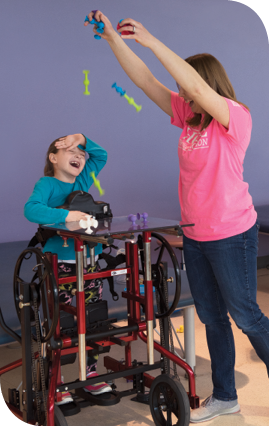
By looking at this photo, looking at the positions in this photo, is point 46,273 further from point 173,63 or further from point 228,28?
point 228,28

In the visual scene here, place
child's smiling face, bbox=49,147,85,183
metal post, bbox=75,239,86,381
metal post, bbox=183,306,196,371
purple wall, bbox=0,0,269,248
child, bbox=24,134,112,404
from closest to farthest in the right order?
1. metal post, bbox=75,239,86,381
2. child, bbox=24,134,112,404
3. child's smiling face, bbox=49,147,85,183
4. metal post, bbox=183,306,196,371
5. purple wall, bbox=0,0,269,248

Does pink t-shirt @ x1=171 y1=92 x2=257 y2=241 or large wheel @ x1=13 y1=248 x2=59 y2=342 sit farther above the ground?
pink t-shirt @ x1=171 y1=92 x2=257 y2=241

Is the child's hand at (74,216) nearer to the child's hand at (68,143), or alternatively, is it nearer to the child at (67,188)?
the child at (67,188)

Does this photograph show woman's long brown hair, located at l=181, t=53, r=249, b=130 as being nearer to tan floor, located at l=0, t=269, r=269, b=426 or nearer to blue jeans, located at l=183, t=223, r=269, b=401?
blue jeans, located at l=183, t=223, r=269, b=401

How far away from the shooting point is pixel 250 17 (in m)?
4.79

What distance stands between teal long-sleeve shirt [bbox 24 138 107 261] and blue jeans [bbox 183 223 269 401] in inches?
18.3

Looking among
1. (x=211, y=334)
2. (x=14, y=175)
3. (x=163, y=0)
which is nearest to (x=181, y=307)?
(x=211, y=334)

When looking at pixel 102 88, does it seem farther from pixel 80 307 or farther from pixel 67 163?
pixel 80 307

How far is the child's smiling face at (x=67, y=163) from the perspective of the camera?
2.14m

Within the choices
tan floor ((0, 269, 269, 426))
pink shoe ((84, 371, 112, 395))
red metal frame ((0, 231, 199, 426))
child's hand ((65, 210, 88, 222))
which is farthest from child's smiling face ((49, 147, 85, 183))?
tan floor ((0, 269, 269, 426))

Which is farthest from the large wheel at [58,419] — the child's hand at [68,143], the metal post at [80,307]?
the child's hand at [68,143]

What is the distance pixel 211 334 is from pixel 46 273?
0.81 metres

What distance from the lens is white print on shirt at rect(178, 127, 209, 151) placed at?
182 cm

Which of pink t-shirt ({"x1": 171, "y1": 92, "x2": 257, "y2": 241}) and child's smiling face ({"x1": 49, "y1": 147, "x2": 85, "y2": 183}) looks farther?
child's smiling face ({"x1": 49, "y1": 147, "x2": 85, "y2": 183})
